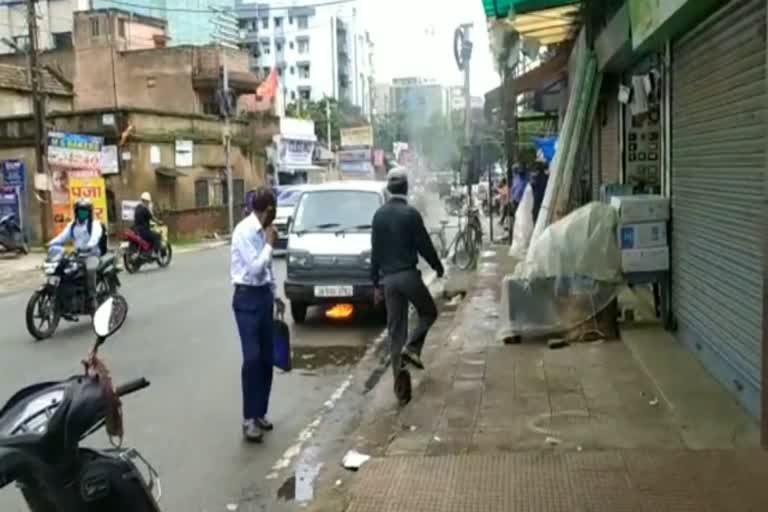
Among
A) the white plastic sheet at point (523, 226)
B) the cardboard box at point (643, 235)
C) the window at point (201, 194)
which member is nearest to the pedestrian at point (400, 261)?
the cardboard box at point (643, 235)

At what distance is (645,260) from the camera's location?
29.6ft

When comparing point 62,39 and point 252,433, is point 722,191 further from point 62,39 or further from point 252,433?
point 62,39

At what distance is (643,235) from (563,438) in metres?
3.55

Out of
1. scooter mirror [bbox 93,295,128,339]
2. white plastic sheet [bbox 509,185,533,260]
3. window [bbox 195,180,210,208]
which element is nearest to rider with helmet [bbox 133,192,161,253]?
white plastic sheet [bbox 509,185,533,260]

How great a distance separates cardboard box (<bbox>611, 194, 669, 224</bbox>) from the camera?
902 centimetres

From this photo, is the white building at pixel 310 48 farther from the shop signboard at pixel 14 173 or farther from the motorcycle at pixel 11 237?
the motorcycle at pixel 11 237

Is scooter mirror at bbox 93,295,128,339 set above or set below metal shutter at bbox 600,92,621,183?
below

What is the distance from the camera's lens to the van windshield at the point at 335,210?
13.0 m

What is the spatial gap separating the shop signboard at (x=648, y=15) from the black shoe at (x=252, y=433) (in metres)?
4.59

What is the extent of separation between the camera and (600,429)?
6.24 meters

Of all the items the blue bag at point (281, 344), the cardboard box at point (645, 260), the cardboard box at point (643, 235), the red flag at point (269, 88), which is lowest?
the blue bag at point (281, 344)

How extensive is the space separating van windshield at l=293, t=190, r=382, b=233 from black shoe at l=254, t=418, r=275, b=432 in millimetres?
5852

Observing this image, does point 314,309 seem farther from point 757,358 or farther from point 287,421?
point 757,358

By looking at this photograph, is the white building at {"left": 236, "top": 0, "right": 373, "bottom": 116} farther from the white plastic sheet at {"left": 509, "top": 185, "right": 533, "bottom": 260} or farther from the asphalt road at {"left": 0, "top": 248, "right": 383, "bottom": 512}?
the asphalt road at {"left": 0, "top": 248, "right": 383, "bottom": 512}
